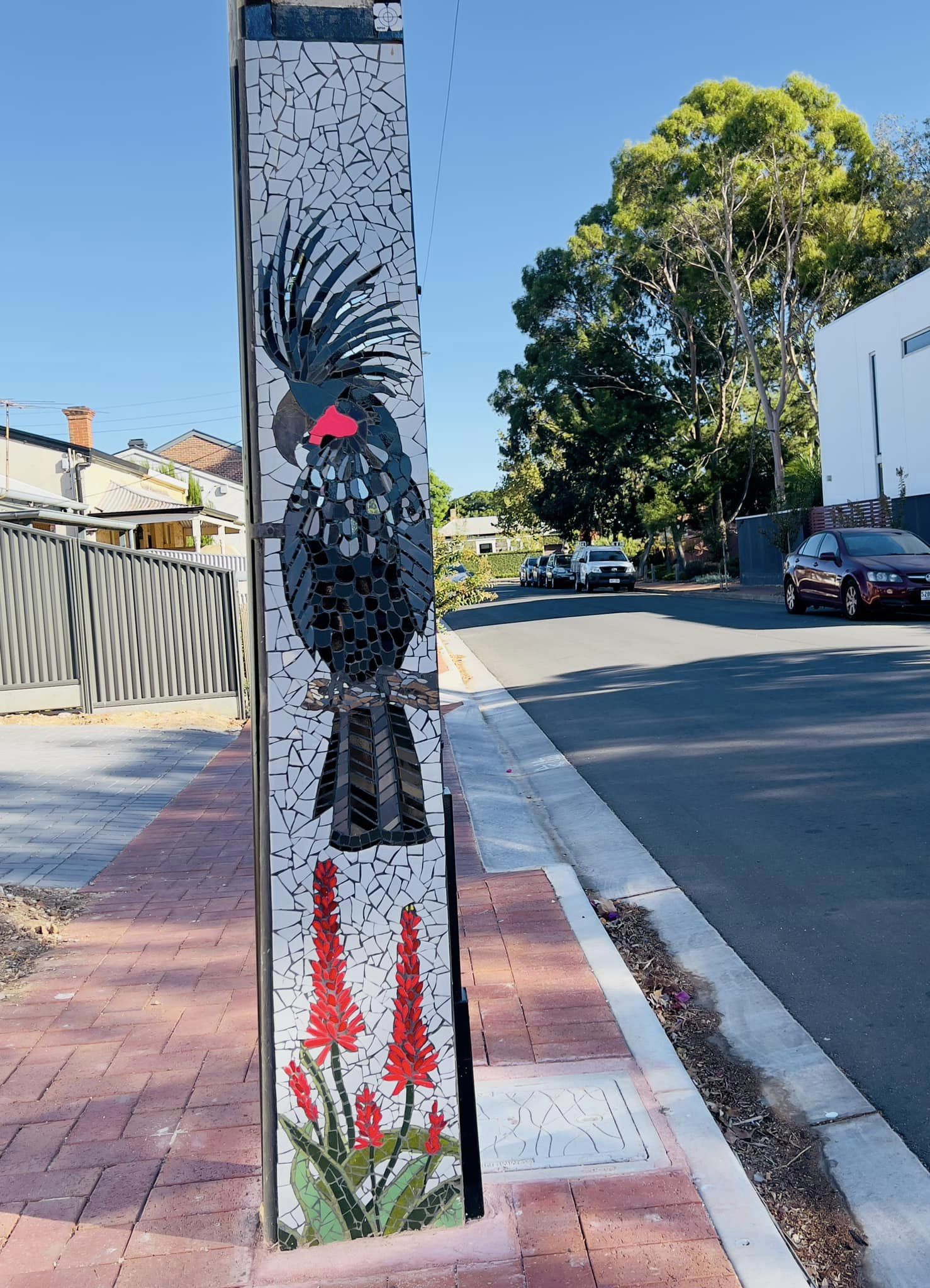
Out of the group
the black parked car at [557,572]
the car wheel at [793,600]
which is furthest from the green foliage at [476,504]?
the car wheel at [793,600]

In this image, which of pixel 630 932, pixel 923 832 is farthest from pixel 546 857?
pixel 923 832

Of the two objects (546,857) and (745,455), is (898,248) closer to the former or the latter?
(745,455)

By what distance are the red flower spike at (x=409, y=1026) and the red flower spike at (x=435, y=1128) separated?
2.4 inches

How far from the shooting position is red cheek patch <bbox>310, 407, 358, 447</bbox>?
8.58 feet

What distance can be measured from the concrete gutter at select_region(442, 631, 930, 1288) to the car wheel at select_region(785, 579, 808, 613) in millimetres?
12521

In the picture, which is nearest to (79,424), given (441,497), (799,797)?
(799,797)

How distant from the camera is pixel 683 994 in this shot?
4547 mm

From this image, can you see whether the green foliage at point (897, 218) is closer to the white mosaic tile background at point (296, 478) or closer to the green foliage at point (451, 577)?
the green foliage at point (451, 577)

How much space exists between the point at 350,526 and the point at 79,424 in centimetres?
4108

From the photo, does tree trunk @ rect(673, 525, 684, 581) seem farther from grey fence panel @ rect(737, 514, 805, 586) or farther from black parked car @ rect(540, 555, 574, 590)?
grey fence panel @ rect(737, 514, 805, 586)

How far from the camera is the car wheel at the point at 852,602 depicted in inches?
754

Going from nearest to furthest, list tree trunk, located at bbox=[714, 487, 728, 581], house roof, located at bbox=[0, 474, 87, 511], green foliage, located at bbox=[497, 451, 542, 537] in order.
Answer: house roof, located at bbox=[0, 474, 87, 511], tree trunk, located at bbox=[714, 487, 728, 581], green foliage, located at bbox=[497, 451, 542, 537]

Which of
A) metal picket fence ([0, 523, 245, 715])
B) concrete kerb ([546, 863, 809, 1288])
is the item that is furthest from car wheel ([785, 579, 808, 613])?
concrete kerb ([546, 863, 809, 1288])

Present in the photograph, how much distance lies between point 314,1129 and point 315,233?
6.69ft
